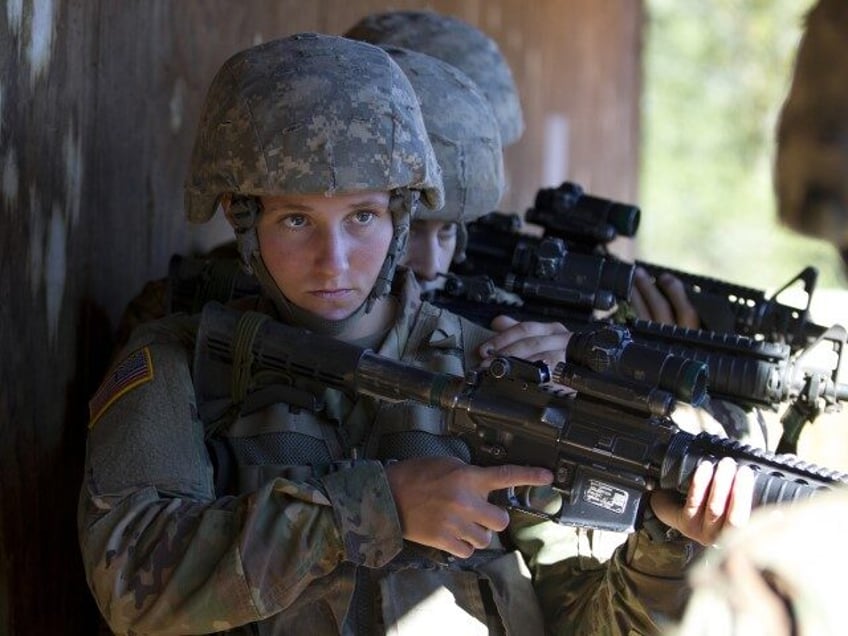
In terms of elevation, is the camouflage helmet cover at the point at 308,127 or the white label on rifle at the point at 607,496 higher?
the camouflage helmet cover at the point at 308,127

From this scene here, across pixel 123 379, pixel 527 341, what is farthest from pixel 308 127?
pixel 527 341

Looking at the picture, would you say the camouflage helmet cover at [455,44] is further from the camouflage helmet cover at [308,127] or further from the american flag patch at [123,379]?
the american flag patch at [123,379]

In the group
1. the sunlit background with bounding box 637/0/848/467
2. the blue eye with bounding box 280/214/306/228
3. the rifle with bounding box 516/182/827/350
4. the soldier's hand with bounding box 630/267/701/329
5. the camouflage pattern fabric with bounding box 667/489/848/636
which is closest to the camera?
the camouflage pattern fabric with bounding box 667/489/848/636

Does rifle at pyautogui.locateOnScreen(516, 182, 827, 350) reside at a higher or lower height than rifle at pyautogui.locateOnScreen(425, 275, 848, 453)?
higher

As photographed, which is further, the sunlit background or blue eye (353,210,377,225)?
the sunlit background

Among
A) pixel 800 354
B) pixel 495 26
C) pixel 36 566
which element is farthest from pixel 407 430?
pixel 495 26

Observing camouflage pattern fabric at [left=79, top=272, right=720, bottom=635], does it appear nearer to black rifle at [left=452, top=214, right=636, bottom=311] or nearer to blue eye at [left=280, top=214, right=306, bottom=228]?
blue eye at [left=280, top=214, right=306, bottom=228]

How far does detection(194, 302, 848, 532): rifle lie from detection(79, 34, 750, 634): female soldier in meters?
0.05

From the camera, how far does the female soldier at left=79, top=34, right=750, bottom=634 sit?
7.98 ft

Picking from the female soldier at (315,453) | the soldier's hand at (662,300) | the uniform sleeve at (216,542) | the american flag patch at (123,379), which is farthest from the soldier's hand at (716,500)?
the soldier's hand at (662,300)

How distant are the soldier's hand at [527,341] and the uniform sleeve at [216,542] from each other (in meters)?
0.61

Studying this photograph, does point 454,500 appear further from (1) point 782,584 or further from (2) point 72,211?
(2) point 72,211

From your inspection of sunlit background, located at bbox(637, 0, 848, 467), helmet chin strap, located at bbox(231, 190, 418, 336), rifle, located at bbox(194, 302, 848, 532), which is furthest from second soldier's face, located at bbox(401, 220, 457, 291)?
sunlit background, located at bbox(637, 0, 848, 467)

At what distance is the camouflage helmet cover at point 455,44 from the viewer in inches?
171
